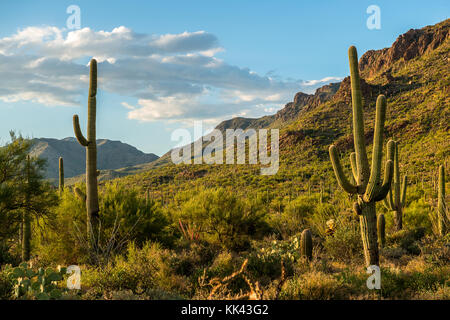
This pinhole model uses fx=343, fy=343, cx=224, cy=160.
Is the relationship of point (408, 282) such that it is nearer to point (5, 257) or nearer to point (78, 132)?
point (78, 132)

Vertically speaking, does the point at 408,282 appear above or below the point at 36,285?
below

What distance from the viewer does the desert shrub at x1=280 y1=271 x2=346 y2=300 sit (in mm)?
7430

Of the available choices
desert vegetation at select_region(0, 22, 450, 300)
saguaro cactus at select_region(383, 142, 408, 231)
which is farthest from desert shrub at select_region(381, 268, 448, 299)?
saguaro cactus at select_region(383, 142, 408, 231)

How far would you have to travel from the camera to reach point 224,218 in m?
15.6

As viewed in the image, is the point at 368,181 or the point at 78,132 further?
the point at 78,132

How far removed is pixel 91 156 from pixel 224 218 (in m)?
6.45

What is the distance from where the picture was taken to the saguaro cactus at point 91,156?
11.9 meters

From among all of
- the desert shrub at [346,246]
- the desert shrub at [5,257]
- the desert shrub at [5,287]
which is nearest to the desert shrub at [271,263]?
the desert shrub at [346,246]

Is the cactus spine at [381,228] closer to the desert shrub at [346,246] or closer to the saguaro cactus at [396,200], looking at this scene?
the desert shrub at [346,246]

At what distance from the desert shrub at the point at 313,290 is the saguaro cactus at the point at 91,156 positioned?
277 inches

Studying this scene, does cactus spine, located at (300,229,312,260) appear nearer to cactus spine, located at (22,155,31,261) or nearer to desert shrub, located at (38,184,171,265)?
desert shrub, located at (38,184,171,265)

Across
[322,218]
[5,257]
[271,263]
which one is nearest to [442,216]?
[322,218]
